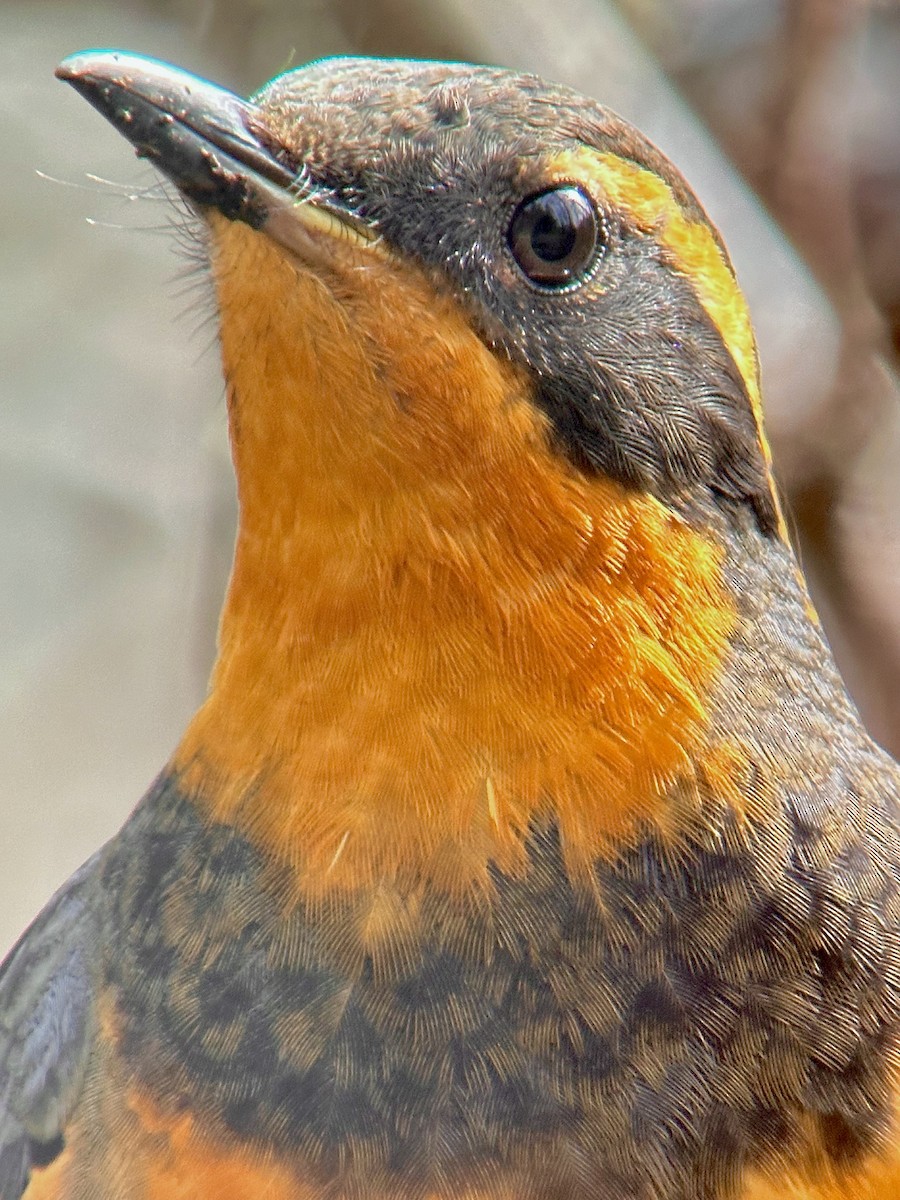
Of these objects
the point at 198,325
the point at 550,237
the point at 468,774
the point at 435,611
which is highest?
the point at 550,237

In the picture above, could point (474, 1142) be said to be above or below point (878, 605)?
below

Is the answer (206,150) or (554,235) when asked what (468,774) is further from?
(206,150)

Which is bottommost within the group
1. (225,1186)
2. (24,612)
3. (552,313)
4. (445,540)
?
(24,612)

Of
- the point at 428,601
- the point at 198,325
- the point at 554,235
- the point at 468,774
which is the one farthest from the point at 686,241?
the point at 198,325

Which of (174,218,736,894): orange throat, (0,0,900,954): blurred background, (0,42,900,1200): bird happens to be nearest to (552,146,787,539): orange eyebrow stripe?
(0,42,900,1200): bird

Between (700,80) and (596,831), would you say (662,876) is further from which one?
(700,80)

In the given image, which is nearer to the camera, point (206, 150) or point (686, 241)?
point (206, 150)

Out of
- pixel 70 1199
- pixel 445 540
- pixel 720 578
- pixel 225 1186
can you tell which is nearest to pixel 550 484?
pixel 445 540
